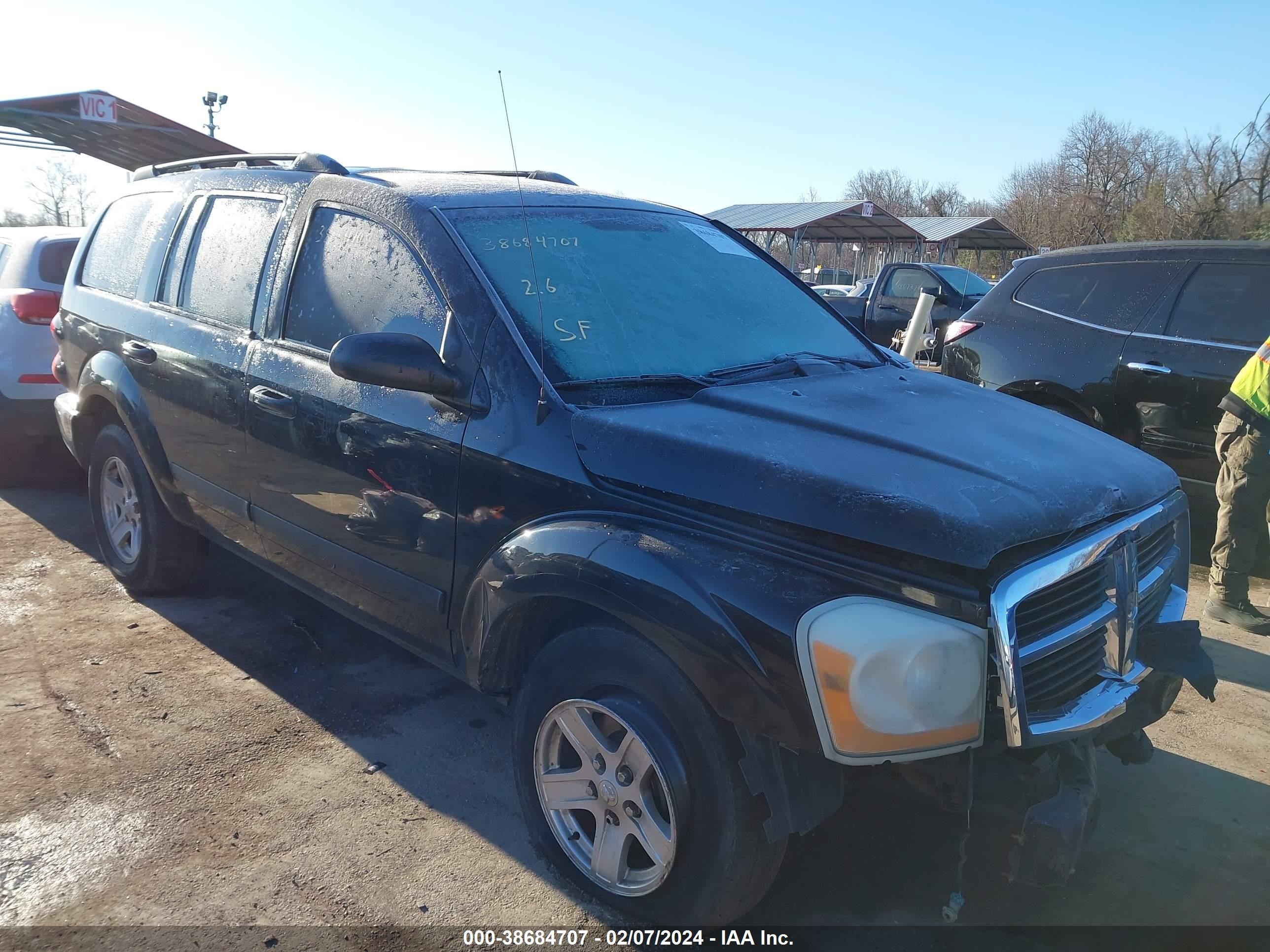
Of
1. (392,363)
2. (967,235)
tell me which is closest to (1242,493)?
(392,363)

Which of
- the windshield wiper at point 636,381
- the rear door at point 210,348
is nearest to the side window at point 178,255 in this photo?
the rear door at point 210,348

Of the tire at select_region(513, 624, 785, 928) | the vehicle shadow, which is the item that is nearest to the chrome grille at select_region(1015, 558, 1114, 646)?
the vehicle shadow

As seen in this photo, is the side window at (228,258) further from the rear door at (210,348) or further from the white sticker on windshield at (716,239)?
the white sticker on windshield at (716,239)

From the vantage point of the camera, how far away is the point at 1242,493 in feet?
15.8

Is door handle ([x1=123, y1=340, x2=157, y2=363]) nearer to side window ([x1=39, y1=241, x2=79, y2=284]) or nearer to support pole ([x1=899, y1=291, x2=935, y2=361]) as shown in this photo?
side window ([x1=39, y1=241, x2=79, y2=284])

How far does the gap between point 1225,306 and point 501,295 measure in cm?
496

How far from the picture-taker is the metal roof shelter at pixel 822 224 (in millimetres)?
30375

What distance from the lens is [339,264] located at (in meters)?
3.27

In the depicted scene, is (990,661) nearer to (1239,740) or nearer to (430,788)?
(430,788)

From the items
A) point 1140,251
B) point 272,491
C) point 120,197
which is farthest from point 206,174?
point 1140,251

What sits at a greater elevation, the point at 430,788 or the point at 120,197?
the point at 120,197

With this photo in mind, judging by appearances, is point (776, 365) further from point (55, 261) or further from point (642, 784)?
point (55, 261)

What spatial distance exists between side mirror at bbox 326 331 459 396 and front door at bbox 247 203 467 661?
0.43 feet

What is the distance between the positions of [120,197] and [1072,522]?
4.84 meters
